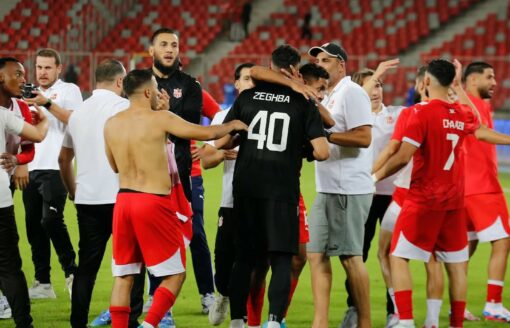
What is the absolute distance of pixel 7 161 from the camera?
741 cm

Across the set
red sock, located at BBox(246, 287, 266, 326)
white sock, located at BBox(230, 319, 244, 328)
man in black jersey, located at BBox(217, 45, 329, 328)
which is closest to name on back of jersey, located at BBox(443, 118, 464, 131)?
man in black jersey, located at BBox(217, 45, 329, 328)

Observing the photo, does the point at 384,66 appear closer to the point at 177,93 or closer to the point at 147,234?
the point at 177,93

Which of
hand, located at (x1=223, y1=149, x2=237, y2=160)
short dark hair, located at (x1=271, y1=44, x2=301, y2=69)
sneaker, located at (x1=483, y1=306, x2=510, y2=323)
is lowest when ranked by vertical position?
sneaker, located at (x1=483, y1=306, x2=510, y2=323)

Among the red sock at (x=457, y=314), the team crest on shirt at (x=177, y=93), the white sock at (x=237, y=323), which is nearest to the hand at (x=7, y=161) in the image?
the team crest on shirt at (x=177, y=93)

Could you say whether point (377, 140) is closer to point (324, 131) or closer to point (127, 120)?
point (324, 131)

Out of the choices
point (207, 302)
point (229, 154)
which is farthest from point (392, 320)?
point (229, 154)

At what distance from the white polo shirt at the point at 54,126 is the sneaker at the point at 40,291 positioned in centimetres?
112

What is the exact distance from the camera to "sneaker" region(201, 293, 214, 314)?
891 cm

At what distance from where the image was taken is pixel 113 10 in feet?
115

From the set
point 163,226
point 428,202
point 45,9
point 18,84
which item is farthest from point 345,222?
point 45,9

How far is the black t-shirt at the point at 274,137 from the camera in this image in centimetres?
703

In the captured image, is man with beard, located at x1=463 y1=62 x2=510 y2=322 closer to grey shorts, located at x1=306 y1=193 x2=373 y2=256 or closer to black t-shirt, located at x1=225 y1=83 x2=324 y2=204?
grey shorts, located at x1=306 y1=193 x2=373 y2=256

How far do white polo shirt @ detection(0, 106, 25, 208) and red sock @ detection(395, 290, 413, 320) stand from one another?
3.04 m

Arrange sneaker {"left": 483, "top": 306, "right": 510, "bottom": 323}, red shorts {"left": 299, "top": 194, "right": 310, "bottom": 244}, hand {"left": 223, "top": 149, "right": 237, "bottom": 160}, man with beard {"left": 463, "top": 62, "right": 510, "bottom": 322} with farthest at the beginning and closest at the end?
man with beard {"left": 463, "top": 62, "right": 510, "bottom": 322} → sneaker {"left": 483, "top": 306, "right": 510, "bottom": 323} → hand {"left": 223, "top": 149, "right": 237, "bottom": 160} → red shorts {"left": 299, "top": 194, "right": 310, "bottom": 244}
